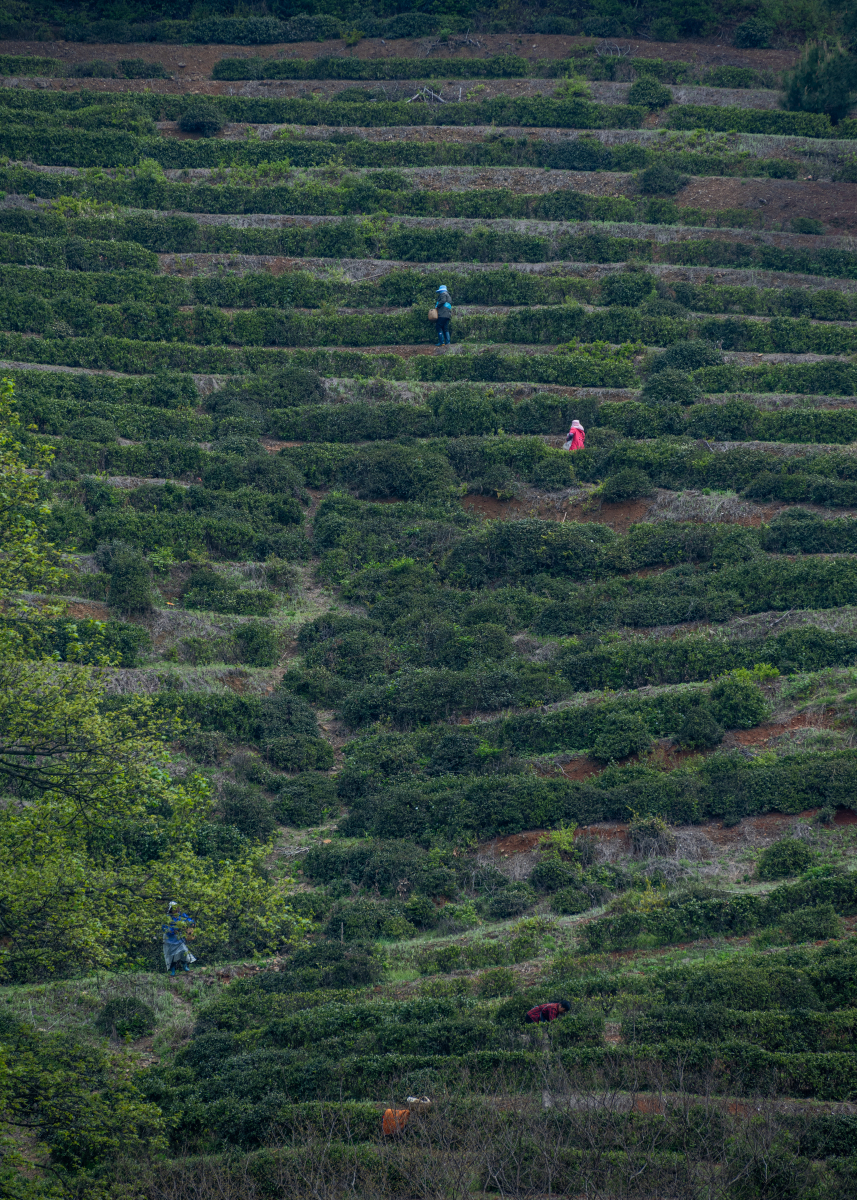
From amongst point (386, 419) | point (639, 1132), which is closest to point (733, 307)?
point (386, 419)

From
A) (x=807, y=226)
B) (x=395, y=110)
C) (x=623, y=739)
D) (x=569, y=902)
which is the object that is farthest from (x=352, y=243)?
(x=569, y=902)

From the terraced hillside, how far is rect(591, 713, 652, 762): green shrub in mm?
82

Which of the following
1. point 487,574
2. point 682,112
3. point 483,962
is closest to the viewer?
point 483,962

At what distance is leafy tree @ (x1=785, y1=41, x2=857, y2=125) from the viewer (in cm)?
4216

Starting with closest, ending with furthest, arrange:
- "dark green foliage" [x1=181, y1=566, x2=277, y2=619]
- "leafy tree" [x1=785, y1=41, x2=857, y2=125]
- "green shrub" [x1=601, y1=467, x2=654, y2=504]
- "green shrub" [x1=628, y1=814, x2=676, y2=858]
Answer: "green shrub" [x1=628, y1=814, x2=676, y2=858] < "dark green foliage" [x1=181, y1=566, x2=277, y2=619] < "green shrub" [x1=601, y1=467, x2=654, y2=504] < "leafy tree" [x1=785, y1=41, x2=857, y2=125]

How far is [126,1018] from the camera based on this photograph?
1764 centimetres

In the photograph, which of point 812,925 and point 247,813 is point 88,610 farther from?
point 812,925

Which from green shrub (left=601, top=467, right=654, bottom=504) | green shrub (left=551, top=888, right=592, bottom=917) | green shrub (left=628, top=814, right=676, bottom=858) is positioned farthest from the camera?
green shrub (left=601, top=467, right=654, bottom=504)

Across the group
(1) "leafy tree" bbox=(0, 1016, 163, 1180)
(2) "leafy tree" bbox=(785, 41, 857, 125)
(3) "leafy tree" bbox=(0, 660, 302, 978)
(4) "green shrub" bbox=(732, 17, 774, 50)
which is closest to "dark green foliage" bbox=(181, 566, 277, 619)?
(3) "leafy tree" bbox=(0, 660, 302, 978)

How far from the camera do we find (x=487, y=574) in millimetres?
29328

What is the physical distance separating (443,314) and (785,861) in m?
20.1

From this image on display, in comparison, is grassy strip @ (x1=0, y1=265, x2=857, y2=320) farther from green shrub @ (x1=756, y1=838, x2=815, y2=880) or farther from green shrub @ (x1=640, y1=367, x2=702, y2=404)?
green shrub @ (x1=756, y1=838, x2=815, y2=880)

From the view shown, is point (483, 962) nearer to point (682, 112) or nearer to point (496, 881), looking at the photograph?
point (496, 881)

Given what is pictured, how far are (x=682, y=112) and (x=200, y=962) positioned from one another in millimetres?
→ 33494
